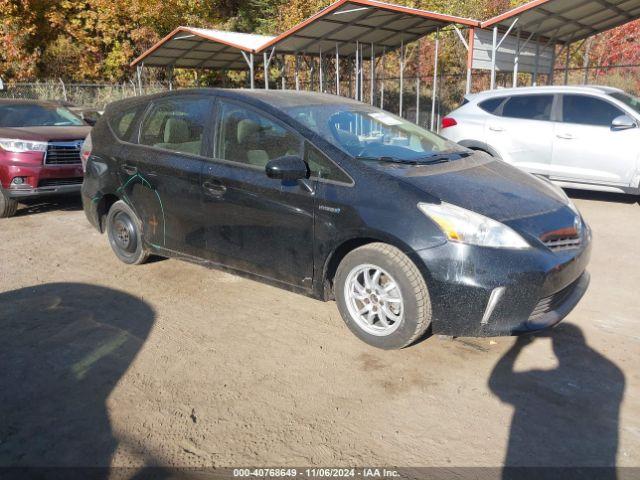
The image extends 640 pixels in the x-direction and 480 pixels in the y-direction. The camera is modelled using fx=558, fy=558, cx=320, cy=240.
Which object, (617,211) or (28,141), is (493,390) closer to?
(617,211)

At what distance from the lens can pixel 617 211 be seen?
25.4ft

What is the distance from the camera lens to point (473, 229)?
132 inches

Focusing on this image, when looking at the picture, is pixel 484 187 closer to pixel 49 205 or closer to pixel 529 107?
pixel 529 107

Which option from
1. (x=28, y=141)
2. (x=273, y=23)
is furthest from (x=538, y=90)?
(x=273, y=23)

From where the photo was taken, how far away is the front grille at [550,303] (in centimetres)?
343

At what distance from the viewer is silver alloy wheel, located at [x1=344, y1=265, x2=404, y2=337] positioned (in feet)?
11.7

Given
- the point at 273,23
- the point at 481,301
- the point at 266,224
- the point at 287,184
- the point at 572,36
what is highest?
the point at 273,23

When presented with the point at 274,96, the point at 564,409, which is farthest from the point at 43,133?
the point at 564,409

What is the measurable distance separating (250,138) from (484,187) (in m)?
1.78

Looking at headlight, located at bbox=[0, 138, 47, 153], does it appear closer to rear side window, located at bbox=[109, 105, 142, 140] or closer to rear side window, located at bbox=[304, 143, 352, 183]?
rear side window, located at bbox=[109, 105, 142, 140]

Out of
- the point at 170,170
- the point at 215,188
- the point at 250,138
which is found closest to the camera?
the point at 250,138

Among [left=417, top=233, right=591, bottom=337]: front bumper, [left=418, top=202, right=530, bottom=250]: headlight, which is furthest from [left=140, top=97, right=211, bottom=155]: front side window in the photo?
[left=417, top=233, right=591, bottom=337]: front bumper

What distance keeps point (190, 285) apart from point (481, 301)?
275 cm

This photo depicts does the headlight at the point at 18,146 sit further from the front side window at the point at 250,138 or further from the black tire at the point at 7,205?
the front side window at the point at 250,138
